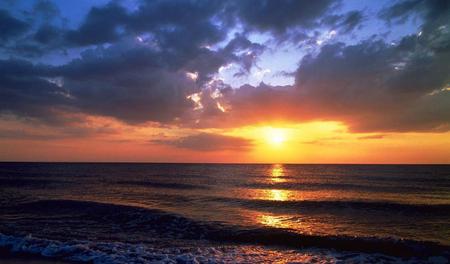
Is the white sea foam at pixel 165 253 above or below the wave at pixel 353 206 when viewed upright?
above

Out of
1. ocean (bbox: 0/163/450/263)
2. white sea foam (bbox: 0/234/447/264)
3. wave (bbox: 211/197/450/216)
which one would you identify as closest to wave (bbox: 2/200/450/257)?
ocean (bbox: 0/163/450/263)

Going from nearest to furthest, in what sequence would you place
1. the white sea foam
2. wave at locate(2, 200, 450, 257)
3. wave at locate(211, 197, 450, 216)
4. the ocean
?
the white sea foam, the ocean, wave at locate(2, 200, 450, 257), wave at locate(211, 197, 450, 216)

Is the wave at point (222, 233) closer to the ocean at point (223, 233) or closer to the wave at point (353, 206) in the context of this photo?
the ocean at point (223, 233)

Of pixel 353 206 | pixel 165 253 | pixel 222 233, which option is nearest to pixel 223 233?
pixel 222 233

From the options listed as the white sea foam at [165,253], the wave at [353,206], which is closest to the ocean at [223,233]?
the white sea foam at [165,253]

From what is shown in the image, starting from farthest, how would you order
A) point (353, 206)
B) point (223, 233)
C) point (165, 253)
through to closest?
point (353, 206)
point (223, 233)
point (165, 253)

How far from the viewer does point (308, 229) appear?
18.1 m

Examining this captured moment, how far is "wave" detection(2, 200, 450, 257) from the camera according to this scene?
47.9 feet

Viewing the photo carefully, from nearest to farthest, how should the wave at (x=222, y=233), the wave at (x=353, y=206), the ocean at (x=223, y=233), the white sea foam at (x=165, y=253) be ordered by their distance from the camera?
the white sea foam at (x=165, y=253) < the ocean at (x=223, y=233) < the wave at (x=222, y=233) < the wave at (x=353, y=206)

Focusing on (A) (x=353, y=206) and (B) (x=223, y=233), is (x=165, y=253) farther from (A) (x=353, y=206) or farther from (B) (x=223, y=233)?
(A) (x=353, y=206)

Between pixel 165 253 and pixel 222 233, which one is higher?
pixel 165 253

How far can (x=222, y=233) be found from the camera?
16.9 m

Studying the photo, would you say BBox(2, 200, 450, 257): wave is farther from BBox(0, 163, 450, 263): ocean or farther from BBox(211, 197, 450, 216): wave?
BBox(211, 197, 450, 216): wave

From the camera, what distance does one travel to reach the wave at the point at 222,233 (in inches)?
574
